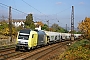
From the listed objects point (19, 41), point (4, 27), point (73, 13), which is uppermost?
point (73, 13)

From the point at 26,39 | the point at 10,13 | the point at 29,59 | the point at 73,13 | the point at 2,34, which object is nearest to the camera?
the point at 29,59

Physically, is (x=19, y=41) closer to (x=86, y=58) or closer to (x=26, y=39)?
(x=26, y=39)

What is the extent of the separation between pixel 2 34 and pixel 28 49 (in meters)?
34.4

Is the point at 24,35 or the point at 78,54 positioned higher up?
the point at 24,35

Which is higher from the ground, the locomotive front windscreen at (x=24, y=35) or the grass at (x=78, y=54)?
the locomotive front windscreen at (x=24, y=35)

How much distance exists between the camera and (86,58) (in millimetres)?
15703

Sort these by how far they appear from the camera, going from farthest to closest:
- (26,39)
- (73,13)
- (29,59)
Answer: (73,13)
(26,39)
(29,59)

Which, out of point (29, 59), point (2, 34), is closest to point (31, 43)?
point (29, 59)

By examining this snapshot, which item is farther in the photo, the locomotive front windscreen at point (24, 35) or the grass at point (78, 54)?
the locomotive front windscreen at point (24, 35)

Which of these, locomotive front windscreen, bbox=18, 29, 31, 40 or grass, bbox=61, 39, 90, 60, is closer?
grass, bbox=61, 39, 90, 60

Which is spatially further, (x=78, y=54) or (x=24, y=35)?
(x=24, y=35)

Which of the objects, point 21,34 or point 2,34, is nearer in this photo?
point 21,34

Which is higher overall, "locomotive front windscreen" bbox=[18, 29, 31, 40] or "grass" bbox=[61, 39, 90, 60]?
"locomotive front windscreen" bbox=[18, 29, 31, 40]

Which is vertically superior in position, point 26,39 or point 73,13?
point 73,13
